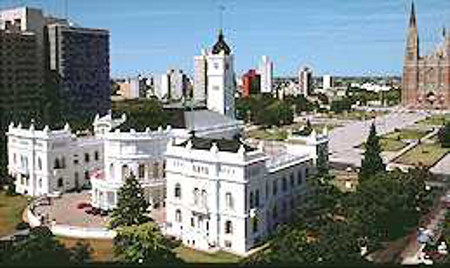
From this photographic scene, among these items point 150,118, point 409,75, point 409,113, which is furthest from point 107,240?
point 409,75

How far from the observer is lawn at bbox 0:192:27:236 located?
104 ft

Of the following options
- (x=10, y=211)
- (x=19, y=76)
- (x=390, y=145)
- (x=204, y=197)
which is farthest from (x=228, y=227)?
(x=19, y=76)

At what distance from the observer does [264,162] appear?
93.4 ft

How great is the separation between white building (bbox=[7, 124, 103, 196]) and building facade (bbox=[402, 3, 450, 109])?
83346 millimetres

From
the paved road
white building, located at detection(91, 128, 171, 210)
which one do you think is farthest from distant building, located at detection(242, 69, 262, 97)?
white building, located at detection(91, 128, 171, 210)

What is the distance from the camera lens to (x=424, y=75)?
368 feet

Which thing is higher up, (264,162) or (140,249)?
(264,162)

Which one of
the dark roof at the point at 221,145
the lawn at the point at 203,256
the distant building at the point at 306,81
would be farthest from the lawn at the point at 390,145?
the distant building at the point at 306,81

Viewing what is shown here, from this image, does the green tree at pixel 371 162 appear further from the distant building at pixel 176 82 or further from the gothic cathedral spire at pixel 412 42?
the distant building at pixel 176 82

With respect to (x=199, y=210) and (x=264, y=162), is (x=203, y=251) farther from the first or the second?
(x=264, y=162)

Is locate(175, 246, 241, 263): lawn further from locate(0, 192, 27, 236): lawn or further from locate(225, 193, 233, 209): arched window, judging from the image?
locate(0, 192, 27, 236): lawn

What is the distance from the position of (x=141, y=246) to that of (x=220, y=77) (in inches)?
790

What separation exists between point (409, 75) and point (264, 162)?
A: 302 feet

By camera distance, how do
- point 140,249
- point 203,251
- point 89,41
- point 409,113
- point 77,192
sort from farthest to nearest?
1. point 409,113
2. point 89,41
3. point 77,192
4. point 203,251
5. point 140,249
